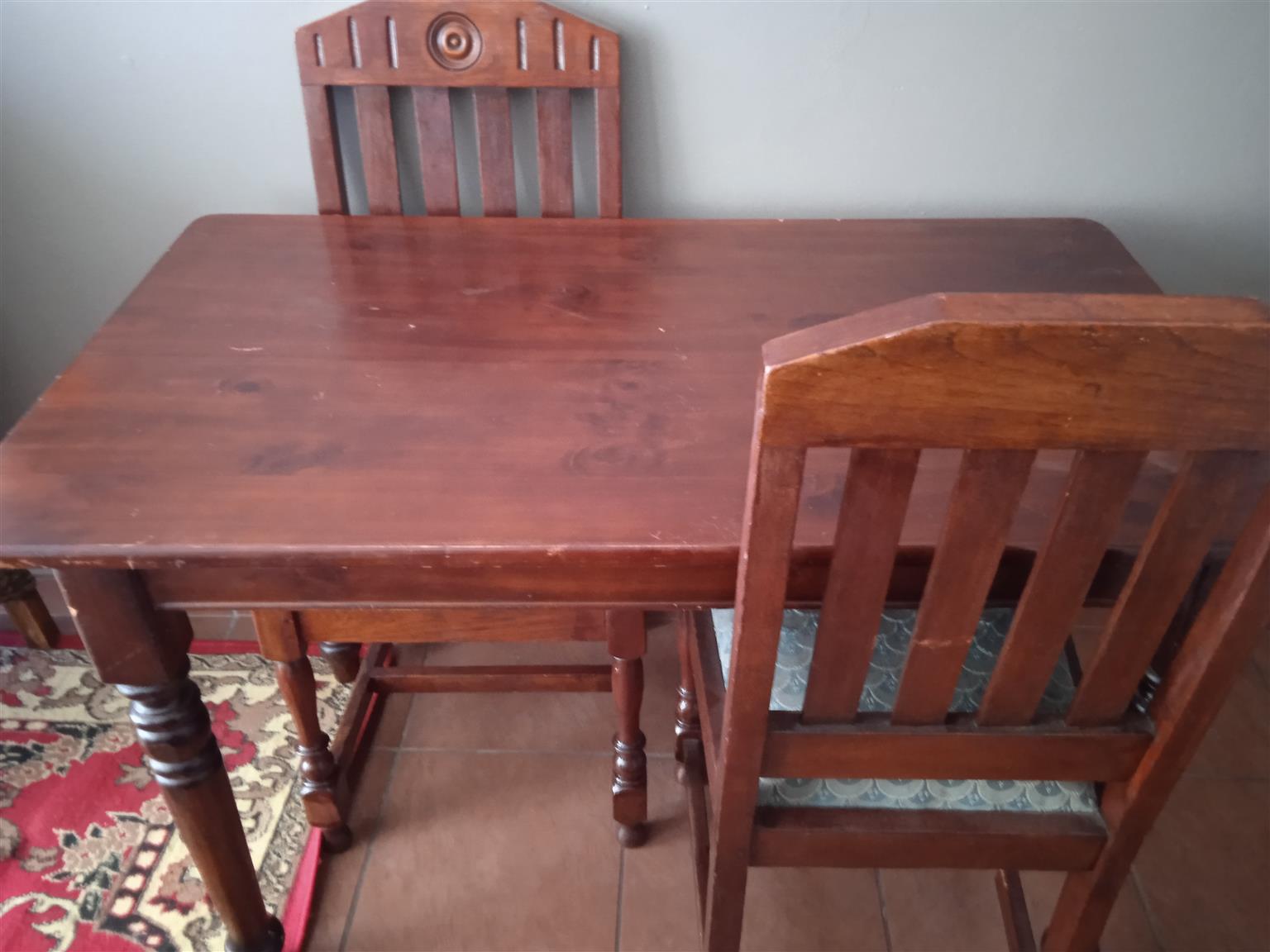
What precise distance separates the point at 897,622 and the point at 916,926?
567mm

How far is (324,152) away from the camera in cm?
135

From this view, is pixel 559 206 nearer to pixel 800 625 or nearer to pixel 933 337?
pixel 800 625

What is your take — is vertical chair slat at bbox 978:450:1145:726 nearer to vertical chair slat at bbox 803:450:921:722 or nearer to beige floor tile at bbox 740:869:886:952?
vertical chair slat at bbox 803:450:921:722

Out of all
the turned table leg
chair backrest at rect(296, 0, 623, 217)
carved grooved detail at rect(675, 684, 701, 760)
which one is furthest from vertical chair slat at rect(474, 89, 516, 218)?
carved grooved detail at rect(675, 684, 701, 760)

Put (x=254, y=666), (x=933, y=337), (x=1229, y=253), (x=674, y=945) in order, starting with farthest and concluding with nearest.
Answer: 1. (x=254, y=666)
2. (x=1229, y=253)
3. (x=674, y=945)
4. (x=933, y=337)

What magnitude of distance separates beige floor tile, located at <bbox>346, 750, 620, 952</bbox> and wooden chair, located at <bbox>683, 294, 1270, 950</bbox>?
1.35 ft

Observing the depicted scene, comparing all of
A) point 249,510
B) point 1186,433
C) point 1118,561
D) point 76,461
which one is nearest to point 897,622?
point 1118,561

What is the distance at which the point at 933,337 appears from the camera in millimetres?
538

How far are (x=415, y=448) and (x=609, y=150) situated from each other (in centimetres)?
67

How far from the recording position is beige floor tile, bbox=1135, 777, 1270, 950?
1.35 meters

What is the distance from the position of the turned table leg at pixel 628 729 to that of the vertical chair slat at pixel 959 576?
0.33m

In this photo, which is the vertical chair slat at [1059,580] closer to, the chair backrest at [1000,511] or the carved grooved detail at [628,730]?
the chair backrest at [1000,511]

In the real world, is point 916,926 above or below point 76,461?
below

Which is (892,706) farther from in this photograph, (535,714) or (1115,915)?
(535,714)
